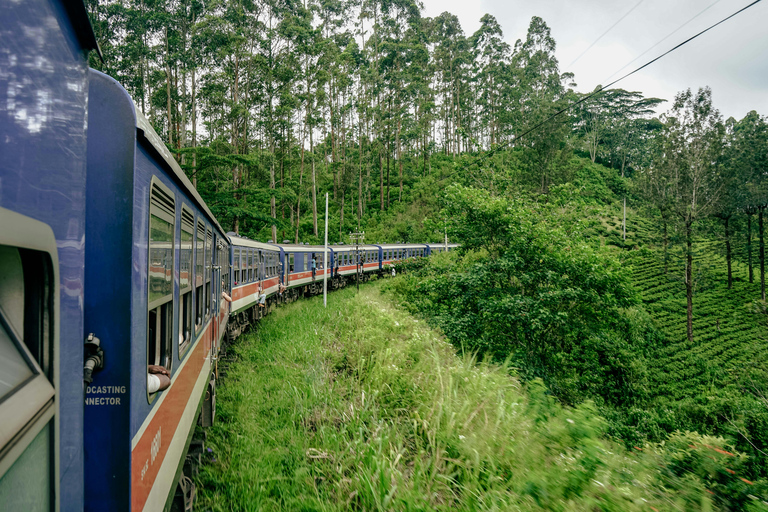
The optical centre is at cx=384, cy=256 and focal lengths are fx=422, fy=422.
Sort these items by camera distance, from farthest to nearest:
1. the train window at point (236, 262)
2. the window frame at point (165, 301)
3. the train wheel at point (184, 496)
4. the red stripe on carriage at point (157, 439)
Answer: the train window at point (236, 262) → the train wheel at point (184, 496) → the window frame at point (165, 301) → the red stripe on carriage at point (157, 439)

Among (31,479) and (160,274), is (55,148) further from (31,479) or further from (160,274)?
(160,274)

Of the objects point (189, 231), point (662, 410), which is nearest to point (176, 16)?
point (189, 231)

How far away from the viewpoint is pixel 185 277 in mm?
3289

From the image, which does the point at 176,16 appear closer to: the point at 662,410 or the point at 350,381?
the point at 350,381

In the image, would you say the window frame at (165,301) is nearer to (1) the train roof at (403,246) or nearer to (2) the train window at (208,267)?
(2) the train window at (208,267)

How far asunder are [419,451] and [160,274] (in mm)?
2793

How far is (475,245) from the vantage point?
1265 cm

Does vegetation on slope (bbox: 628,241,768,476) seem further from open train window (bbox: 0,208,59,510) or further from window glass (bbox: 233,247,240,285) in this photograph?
window glass (bbox: 233,247,240,285)

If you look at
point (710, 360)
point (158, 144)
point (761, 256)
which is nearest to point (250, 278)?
point (158, 144)

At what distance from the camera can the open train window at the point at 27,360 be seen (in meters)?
0.77

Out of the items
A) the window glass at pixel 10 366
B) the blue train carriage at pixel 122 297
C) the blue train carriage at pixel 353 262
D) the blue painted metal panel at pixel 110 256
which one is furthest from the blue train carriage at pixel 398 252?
the window glass at pixel 10 366

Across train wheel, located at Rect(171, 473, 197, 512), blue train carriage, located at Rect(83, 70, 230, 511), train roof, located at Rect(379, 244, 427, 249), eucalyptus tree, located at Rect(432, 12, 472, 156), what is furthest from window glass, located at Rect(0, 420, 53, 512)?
eucalyptus tree, located at Rect(432, 12, 472, 156)

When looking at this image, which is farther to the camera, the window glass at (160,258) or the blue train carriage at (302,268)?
the blue train carriage at (302,268)

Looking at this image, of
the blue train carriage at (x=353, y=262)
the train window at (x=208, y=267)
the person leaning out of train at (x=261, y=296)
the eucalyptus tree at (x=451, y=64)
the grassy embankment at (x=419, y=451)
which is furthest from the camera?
the eucalyptus tree at (x=451, y=64)
